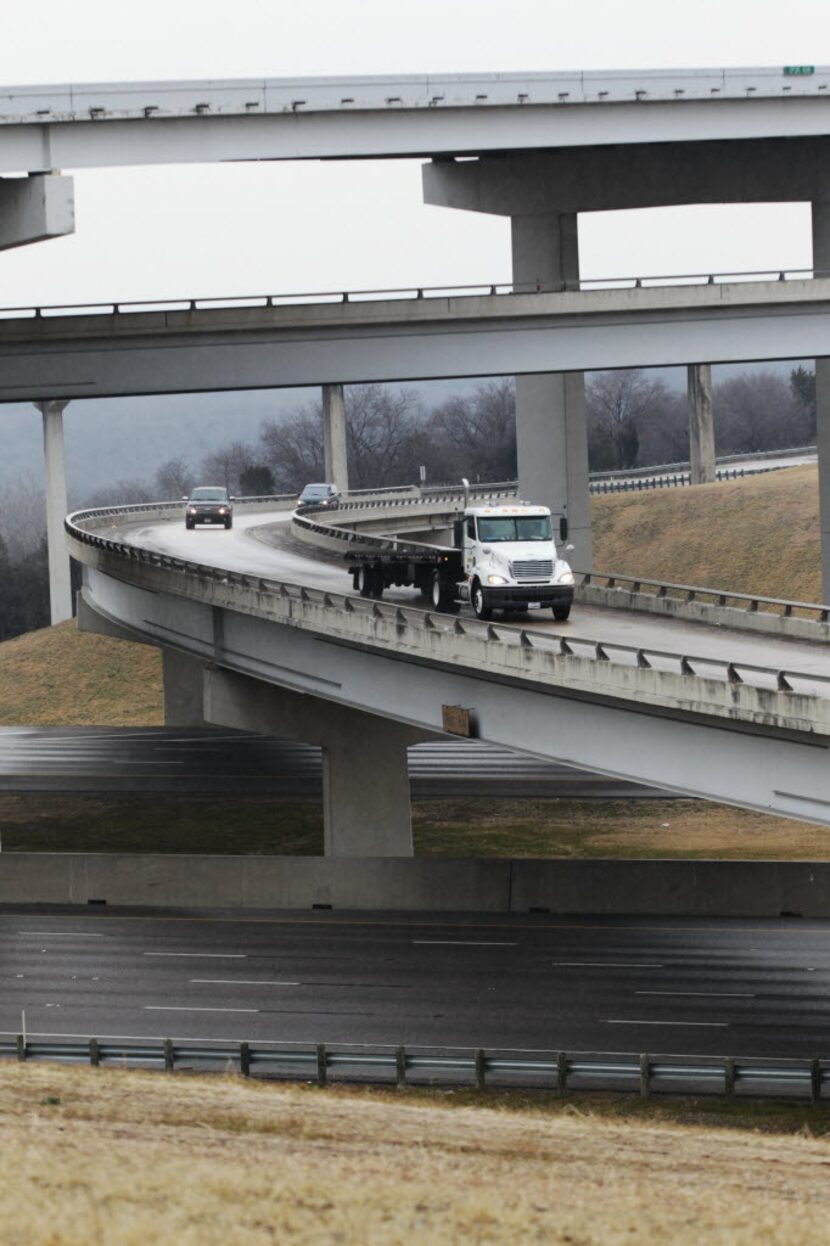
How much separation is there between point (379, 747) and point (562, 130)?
18.7 metres

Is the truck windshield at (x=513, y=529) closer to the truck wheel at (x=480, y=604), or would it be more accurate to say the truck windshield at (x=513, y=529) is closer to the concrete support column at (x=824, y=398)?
the truck wheel at (x=480, y=604)

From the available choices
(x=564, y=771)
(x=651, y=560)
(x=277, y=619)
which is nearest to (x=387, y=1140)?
(x=277, y=619)

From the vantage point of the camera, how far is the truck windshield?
1758 inches


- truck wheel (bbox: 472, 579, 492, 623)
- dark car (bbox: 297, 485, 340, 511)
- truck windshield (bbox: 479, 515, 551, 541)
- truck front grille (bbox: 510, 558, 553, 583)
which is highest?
dark car (bbox: 297, 485, 340, 511)

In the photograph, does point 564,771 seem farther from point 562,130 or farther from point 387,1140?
point 387,1140

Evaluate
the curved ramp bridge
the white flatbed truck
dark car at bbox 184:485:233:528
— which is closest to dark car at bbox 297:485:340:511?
dark car at bbox 184:485:233:528

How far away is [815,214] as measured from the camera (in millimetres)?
67688

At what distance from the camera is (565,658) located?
3656 centimetres

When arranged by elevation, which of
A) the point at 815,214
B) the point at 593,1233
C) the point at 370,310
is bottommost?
the point at 593,1233

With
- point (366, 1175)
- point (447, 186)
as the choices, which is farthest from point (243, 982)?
point (447, 186)

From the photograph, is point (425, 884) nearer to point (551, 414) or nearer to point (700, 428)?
point (551, 414)

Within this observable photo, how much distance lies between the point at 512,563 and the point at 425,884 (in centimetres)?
953

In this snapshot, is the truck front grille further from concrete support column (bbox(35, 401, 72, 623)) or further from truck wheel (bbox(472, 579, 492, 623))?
concrete support column (bbox(35, 401, 72, 623))

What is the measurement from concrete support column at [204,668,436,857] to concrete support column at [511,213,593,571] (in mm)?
15628
